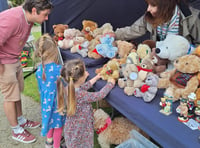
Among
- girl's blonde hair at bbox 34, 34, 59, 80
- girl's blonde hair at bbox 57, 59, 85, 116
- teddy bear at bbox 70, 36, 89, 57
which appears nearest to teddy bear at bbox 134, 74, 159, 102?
girl's blonde hair at bbox 57, 59, 85, 116

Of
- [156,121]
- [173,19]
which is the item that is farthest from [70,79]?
[173,19]

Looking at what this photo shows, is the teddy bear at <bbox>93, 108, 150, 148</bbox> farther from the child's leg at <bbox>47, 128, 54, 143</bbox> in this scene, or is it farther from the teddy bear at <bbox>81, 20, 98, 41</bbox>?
the teddy bear at <bbox>81, 20, 98, 41</bbox>

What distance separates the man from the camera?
170cm

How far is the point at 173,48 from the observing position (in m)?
1.65

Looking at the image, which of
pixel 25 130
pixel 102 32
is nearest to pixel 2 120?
pixel 25 130

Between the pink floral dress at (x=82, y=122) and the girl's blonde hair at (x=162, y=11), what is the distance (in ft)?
2.49

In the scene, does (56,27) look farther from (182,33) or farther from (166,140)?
(166,140)

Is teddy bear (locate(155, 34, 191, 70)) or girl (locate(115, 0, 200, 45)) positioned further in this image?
girl (locate(115, 0, 200, 45))

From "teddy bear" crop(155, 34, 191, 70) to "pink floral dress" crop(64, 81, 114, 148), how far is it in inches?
20.7

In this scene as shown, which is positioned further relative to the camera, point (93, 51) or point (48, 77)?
point (93, 51)

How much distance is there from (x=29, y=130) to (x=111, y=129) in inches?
38.3

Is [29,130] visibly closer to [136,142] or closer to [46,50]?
→ [46,50]

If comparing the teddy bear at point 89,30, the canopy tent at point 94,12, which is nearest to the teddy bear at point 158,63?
the teddy bear at point 89,30

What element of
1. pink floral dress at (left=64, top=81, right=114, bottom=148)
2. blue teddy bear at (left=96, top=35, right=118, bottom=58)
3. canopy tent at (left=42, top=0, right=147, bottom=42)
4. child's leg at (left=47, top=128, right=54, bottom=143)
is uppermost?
canopy tent at (left=42, top=0, right=147, bottom=42)
